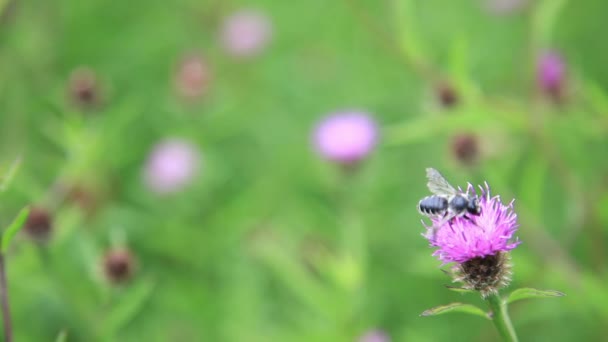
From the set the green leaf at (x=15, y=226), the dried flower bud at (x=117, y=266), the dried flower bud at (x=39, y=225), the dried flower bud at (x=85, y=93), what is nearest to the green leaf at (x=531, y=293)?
the green leaf at (x=15, y=226)

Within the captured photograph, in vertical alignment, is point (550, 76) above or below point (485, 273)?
above

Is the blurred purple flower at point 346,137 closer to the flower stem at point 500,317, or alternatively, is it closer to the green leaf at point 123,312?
the green leaf at point 123,312

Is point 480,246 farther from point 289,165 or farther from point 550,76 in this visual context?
point 289,165

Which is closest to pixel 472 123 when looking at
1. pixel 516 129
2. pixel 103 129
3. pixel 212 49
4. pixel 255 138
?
pixel 516 129

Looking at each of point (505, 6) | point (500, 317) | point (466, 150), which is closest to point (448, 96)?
point (466, 150)

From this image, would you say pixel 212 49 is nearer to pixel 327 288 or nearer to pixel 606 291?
pixel 327 288
